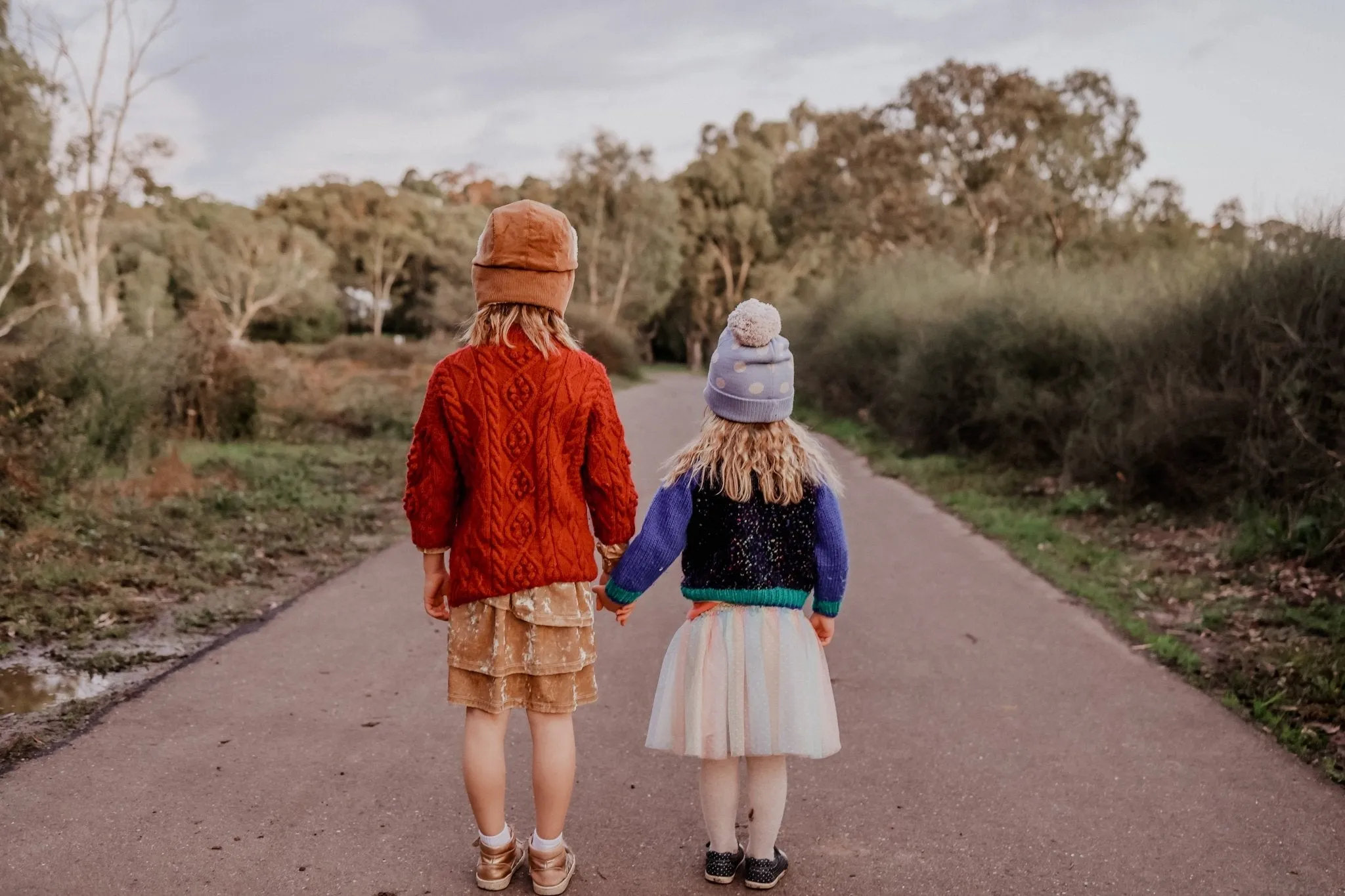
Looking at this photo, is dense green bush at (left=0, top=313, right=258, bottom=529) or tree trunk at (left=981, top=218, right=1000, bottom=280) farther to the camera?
tree trunk at (left=981, top=218, right=1000, bottom=280)

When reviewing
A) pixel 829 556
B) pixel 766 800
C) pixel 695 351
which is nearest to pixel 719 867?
pixel 766 800

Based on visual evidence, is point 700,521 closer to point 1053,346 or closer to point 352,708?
point 352,708

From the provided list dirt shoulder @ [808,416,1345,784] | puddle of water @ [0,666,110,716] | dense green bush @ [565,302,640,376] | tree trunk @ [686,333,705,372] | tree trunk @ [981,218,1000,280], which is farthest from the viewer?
tree trunk @ [686,333,705,372]

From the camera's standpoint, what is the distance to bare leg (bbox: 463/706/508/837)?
10.3ft

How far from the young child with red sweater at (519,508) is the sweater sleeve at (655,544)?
7 centimetres

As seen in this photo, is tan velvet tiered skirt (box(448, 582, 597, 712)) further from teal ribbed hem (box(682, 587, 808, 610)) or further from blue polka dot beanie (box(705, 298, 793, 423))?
blue polka dot beanie (box(705, 298, 793, 423))

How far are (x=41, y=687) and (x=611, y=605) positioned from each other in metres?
3.02

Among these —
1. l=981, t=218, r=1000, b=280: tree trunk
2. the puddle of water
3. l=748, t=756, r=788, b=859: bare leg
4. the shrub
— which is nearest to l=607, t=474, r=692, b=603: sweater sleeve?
l=748, t=756, r=788, b=859: bare leg

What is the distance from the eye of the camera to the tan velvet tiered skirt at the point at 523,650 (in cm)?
308

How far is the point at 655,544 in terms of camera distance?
10.3 ft

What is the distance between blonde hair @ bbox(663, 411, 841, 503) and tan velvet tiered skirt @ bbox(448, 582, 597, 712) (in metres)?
0.50

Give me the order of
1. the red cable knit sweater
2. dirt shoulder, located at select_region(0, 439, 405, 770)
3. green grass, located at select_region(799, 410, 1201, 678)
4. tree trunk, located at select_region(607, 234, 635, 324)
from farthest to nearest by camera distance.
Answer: tree trunk, located at select_region(607, 234, 635, 324)
green grass, located at select_region(799, 410, 1201, 678)
dirt shoulder, located at select_region(0, 439, 405, 770)
the red cable knit sweater

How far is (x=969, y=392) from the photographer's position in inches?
580

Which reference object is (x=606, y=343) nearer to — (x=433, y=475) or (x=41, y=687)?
(x=41, y=687)
